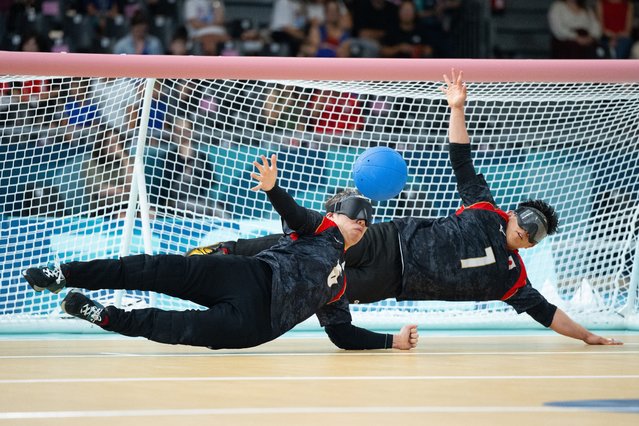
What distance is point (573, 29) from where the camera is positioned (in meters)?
14.8

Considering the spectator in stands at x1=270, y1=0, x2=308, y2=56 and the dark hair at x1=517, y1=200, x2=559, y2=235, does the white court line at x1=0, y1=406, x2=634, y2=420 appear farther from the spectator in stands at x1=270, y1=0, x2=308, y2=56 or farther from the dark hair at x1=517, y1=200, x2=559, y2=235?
the spectator in stands at x1=270, y1=0, x2=308, y2=56

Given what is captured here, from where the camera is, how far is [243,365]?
5.16m

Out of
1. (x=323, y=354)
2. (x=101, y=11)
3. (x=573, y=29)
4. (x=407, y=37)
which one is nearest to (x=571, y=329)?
(x=323, y=354)

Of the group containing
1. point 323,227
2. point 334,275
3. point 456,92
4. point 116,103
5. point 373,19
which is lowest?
point 334,275

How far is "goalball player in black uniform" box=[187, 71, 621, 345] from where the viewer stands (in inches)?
247

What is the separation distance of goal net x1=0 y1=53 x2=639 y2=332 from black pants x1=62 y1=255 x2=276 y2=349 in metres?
2.30

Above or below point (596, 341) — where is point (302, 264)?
above

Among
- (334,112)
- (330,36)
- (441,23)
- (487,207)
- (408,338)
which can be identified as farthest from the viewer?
(441,23)

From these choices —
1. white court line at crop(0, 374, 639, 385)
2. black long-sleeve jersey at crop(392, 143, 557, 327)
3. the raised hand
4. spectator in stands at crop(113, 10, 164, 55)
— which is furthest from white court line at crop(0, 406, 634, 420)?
spectator in stands at crop(113, 10, 164, 55)

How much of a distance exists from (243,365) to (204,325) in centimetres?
28

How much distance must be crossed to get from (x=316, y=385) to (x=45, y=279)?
69.8 inches

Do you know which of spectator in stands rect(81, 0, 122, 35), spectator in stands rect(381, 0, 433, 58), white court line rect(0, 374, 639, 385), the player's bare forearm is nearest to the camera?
white court line rect(0, 374, 639, 385)

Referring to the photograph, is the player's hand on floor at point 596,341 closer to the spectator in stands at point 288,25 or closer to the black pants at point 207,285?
the black pants at point 207,285

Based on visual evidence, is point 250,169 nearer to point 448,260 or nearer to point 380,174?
point 380,174
